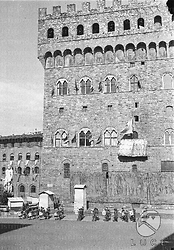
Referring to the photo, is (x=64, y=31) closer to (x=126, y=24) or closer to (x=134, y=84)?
(x=126, y=24)

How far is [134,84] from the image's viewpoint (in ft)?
78.0

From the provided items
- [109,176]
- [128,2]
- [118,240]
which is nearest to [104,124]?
[109,176]

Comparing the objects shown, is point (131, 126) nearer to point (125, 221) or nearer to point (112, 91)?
point (112, 91)

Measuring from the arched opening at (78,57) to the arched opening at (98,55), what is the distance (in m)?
1.18

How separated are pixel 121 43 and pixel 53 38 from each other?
579 cm

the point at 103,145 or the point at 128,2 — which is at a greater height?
the point at 128,2

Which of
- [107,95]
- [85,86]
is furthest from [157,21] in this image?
[85,86]

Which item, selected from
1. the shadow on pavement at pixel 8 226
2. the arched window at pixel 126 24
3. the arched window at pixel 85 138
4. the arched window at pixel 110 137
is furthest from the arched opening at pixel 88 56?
the shadow on pavement at pixel 8 226

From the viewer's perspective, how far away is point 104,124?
77.9ft

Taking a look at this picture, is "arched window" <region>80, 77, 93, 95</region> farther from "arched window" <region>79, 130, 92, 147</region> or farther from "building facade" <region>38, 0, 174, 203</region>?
"arched window" <region>79, 130, 92, 147</region>

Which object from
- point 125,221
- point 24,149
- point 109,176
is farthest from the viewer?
point 24,149

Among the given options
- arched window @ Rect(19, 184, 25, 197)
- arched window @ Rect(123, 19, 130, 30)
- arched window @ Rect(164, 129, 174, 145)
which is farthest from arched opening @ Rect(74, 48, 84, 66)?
arched window @ Rect(19, 184, 25, 197)

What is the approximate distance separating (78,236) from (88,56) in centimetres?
1616

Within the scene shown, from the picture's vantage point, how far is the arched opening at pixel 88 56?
24906 millimetres
